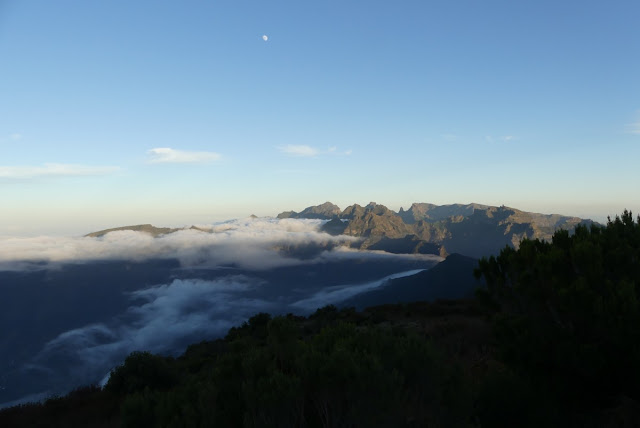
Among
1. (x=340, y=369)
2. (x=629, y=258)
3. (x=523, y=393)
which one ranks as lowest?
(x=523, y=393)

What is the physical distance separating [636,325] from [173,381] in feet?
64.5

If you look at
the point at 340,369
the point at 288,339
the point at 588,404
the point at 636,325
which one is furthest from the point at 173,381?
the point at 636,325

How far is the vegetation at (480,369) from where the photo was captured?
5.52 m

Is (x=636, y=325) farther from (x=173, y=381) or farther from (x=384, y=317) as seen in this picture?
(x=384, y=317)

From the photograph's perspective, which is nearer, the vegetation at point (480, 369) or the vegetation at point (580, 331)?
the vegetation at point (480, 369)

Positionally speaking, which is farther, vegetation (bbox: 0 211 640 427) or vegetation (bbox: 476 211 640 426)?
vegetation (bbox: 476 211 640 426)

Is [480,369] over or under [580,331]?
under

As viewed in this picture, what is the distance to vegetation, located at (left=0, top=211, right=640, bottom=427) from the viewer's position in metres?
5.52

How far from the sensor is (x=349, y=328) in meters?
7.59

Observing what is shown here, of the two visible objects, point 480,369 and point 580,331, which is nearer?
point 580,331

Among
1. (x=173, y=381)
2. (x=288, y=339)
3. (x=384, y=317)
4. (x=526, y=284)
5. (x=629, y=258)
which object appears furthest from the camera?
(x=384, y=317)

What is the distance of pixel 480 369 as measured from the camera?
12.3 meters

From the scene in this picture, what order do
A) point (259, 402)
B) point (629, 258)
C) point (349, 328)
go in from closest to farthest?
point (259, 402), point (349, 328), point (629, 258)

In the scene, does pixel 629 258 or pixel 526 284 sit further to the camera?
pixel 526 284
